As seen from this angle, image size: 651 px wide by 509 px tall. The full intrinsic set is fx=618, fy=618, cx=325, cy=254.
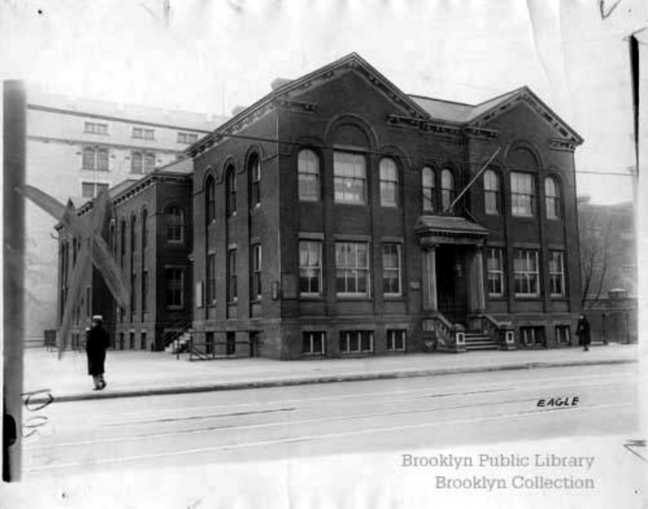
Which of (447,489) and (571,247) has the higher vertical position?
(571,247)

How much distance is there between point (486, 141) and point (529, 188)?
4.43 feet

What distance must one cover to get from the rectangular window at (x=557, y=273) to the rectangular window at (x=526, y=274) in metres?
0.93

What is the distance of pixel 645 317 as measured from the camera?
6.53m

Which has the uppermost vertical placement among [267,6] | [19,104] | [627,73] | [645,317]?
[267,6]

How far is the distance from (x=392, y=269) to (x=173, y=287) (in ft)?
18.8

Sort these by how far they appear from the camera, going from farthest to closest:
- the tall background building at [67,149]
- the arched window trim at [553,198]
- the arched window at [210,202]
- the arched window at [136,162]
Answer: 1. the arched window at [210,202]
2. the arched window trim at [553,198]
3. the arched window at [136,162]
4. the tall background building at [67,149]

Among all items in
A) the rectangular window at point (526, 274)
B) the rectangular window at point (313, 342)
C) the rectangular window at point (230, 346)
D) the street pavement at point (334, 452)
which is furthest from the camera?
the rectangular window at point (230, 346)

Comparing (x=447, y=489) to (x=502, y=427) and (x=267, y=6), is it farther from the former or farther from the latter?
(x=267, y=6)

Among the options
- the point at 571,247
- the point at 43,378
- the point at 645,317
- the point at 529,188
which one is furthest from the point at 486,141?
the point at 43,378

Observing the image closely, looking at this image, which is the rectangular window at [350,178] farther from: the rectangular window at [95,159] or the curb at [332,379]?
the rectangular window at [95,159]

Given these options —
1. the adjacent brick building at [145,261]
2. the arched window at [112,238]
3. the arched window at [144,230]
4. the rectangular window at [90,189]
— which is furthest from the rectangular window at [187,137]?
the arched window at [144,230]

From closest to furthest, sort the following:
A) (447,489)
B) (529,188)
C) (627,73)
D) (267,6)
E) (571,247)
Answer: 1. (447,489)
2. (267,6)
3. (627,73)
4. (571,247)
5. (529,188)

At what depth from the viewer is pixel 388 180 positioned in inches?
628

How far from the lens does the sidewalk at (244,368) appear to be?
611cm
